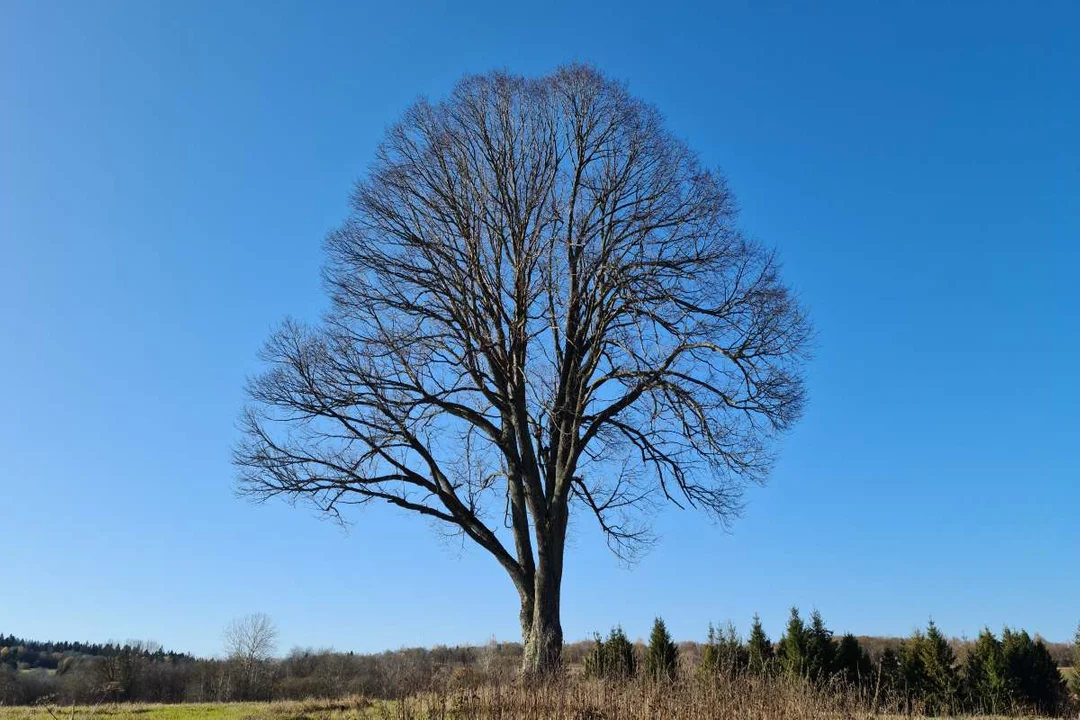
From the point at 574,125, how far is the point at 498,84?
1522mm

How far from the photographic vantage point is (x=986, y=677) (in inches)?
813

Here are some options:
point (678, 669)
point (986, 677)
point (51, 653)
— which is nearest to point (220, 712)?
point (678, 669)

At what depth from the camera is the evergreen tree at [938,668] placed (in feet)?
65.6

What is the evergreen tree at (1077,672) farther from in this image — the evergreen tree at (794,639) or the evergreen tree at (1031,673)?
the evergreen tree at (794,639)

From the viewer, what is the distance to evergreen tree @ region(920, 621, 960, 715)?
2000 centimetres

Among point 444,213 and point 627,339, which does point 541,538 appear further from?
point 444,213

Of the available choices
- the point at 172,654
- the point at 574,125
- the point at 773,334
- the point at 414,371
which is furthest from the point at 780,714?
the point at 172,654

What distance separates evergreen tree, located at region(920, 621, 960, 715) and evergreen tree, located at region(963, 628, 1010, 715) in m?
0.39

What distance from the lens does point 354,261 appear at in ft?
42.9

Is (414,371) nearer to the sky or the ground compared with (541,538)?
nearer to the sky

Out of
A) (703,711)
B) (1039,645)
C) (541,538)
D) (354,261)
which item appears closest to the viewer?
(703,711)

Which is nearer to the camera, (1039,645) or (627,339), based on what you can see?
(627,339)

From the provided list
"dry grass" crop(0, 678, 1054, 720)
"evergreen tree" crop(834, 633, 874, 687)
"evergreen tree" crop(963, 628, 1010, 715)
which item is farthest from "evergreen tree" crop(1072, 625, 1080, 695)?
"dry grass" crop(0, 678, 1054, 720)

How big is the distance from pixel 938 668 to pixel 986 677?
54.1 inches
